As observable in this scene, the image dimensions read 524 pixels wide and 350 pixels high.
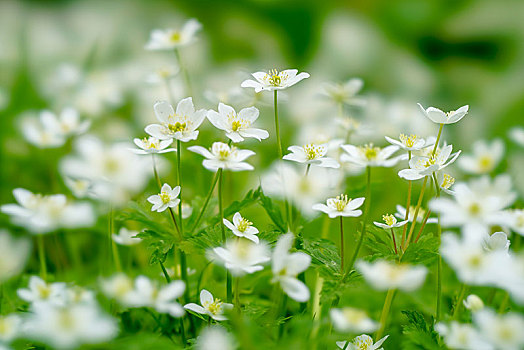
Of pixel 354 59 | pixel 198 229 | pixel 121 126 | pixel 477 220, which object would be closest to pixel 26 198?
pixel 198 229

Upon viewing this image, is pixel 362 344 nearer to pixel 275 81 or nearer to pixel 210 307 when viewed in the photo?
pixel 210 307

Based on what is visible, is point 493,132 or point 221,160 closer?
point 221,160

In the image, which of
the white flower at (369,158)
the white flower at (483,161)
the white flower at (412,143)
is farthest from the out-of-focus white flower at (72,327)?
the white flower at (483,161)

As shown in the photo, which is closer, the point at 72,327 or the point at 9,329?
the point at 72,327

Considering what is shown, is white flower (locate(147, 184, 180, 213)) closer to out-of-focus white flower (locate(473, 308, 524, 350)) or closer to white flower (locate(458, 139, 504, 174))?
out-of-focus white flower (locate(473, 308, 524, 350))

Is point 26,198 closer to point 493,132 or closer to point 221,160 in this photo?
point 221,160

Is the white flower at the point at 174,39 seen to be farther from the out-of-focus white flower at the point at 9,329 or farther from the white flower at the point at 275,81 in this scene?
the out-of-focus white flower at the point at 9,329

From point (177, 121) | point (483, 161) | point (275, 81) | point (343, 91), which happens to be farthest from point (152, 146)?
point (483, 161)
